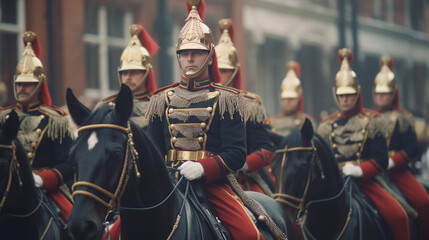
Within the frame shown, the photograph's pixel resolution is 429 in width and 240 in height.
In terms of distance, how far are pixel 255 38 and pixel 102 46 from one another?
850 cm

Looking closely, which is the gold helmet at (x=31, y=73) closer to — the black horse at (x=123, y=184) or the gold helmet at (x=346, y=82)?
the black horse at (x=123, y=184)

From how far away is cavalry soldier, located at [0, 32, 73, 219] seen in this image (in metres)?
7.05

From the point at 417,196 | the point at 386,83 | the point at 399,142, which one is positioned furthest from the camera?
the point at 386,83

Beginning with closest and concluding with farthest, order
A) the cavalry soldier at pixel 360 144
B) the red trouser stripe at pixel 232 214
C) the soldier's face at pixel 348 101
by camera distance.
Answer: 1. the red trouser stripe at pixel 232 214
2. the cavalry soldier at pixel 360 144
3. the soldier's face at pixel 348 101

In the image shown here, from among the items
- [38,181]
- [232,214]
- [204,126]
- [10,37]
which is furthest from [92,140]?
[10,37]

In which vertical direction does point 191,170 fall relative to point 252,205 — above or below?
above

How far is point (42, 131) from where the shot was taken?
728 centimetres

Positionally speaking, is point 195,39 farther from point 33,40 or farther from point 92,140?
point 33,40

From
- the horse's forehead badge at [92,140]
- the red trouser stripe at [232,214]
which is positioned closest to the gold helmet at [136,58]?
the red trouser stripe at [232,214]

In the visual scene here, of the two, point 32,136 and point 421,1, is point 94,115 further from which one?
point 421,1

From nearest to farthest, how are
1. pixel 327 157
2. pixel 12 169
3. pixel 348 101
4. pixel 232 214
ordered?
1. pixel 232 214
2. pixel 12 169
3. pixel 327 157
4. pixel 348 101

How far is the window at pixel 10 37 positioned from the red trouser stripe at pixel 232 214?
10549 millimetres

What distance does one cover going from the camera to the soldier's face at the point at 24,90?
7547 mm

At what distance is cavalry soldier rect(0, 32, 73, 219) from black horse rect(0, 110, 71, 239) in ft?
2.33
